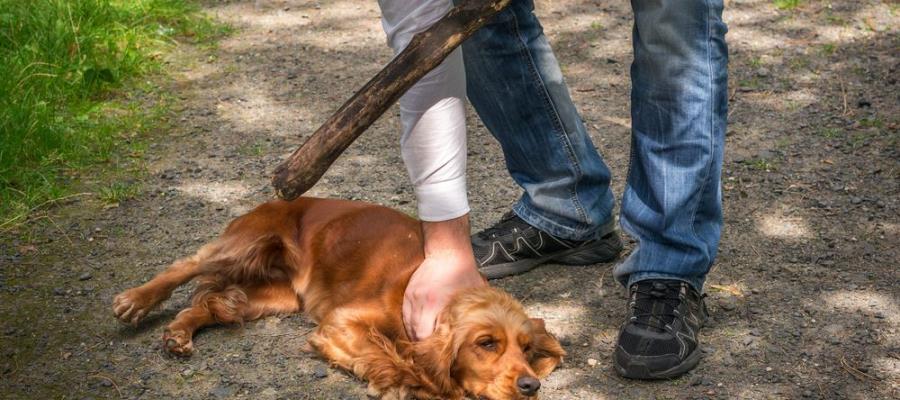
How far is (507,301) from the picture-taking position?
3307 millimetres

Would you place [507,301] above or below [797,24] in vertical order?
above

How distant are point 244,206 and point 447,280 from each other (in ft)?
4.89

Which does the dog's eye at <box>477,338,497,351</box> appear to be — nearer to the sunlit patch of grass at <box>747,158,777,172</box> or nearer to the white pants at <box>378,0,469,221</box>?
the white pants at <box>378,0,469,221</box>

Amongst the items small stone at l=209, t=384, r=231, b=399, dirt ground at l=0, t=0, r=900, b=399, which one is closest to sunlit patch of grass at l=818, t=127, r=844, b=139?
dirt ground at l=0, t=0, r=900, b=399

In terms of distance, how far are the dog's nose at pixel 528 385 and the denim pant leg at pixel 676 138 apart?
2.03 ft

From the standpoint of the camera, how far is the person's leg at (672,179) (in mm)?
3111

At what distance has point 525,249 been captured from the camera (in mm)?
3969

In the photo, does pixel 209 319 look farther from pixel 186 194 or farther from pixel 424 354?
pixel 186 194

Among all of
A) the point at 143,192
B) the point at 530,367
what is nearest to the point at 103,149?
the point at 143,192

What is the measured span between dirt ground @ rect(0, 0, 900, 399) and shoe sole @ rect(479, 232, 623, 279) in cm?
4

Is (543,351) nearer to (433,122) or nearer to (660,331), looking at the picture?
(660,331)

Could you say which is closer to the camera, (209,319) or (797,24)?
(209,319)

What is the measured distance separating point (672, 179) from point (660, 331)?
478 mm

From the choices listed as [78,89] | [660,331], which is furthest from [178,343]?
[78,89]
